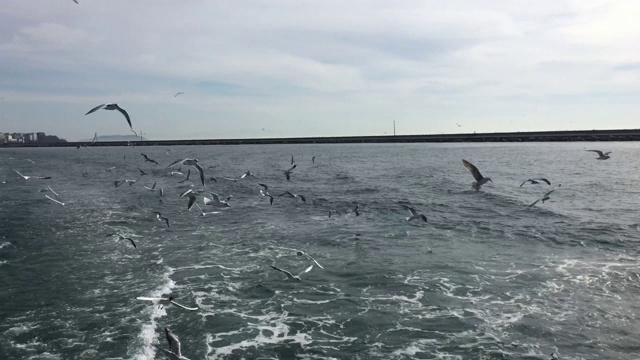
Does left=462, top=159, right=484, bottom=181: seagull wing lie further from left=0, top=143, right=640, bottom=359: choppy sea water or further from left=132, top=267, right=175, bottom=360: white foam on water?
left=132, top=267, right=175, bottom=360: white foam on water

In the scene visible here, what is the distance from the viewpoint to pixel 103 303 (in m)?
14.2

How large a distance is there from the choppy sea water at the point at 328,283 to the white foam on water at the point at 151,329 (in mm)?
55

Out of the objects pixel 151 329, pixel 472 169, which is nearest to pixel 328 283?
pixel 151 329

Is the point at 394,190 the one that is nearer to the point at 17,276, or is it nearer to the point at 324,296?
the point at 324,296

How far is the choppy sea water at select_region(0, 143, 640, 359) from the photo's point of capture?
1172 centimetres

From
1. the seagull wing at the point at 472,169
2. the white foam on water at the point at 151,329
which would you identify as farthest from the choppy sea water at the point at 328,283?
the seagull wing at the point at 472,169

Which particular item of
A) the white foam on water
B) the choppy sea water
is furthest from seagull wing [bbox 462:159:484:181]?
the white foam on water

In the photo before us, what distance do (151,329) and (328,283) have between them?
6.29m

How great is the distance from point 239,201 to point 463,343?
2578 cm

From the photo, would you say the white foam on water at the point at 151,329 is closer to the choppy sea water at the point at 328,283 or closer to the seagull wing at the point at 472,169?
the choppy sea water at the point at 328,283

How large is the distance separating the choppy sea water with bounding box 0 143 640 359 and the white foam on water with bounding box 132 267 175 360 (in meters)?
0.05

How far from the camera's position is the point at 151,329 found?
12320 millimetres

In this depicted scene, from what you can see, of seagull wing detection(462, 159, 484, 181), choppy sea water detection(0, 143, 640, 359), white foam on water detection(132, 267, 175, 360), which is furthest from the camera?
seagull wing detection(462, 159, 484, 181)

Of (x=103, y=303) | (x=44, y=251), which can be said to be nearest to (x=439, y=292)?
(x=103, y=303)
